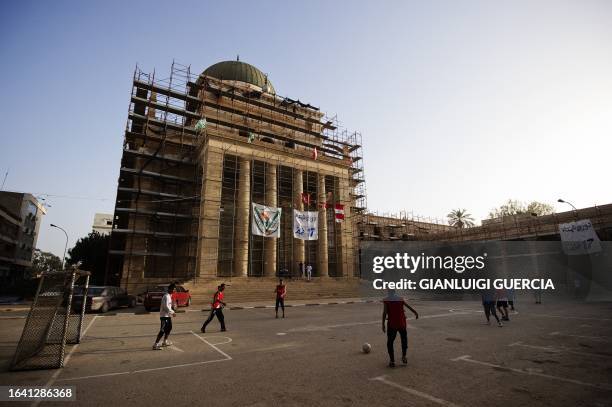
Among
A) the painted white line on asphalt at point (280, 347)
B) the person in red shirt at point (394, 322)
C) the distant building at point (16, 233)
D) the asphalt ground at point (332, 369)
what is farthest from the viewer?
the distant building at point (16, 233)

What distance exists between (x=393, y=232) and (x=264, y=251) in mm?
28871

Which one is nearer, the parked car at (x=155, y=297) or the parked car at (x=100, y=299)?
the parked car at (x=100, y=299)

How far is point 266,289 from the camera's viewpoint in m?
28.2

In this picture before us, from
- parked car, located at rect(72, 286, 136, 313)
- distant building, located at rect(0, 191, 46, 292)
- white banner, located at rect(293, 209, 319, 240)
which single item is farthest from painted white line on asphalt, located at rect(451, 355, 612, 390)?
distant building, located at rect(0, 191, 46, 292)

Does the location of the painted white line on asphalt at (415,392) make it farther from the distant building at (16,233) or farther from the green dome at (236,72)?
the distant building at (16,233)

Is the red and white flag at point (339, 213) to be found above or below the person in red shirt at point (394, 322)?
above

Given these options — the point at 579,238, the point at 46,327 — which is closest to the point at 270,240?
the point at 46,327

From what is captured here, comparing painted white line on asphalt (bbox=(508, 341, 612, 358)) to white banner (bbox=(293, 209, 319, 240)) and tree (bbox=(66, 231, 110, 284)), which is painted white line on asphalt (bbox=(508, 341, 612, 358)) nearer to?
white banner (bbox=(293, 209, 319, 240))

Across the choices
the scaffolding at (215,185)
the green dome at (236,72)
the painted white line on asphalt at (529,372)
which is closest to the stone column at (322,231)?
the scaffolding at (215,185)

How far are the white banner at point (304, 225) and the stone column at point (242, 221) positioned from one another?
5077mm

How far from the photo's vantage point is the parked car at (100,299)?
1748cm

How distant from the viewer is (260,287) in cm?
2830

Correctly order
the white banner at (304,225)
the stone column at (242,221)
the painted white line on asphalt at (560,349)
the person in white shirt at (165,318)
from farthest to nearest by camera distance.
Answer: the white banner at (304,225)
the stone column at (242,221)
the person in white shirt at (165,318)
the painted white line on asphalt at (560,349)

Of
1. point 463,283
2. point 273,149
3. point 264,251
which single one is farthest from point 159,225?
point 463,283
